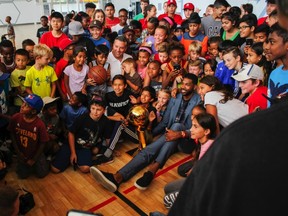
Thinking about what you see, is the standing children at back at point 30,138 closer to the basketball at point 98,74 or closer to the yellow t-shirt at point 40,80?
the yellow t-shirt at point 40,80

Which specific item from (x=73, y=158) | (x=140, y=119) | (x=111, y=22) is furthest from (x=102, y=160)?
(x=111, y=22)

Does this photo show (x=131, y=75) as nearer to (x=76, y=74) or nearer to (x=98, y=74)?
(x=98, y=74)

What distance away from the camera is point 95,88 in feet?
12.3

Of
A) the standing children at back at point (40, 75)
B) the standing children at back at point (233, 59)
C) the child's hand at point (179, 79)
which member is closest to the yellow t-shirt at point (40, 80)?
the standing children at back at point (40, 75)

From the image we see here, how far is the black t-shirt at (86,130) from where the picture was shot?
3.15 m

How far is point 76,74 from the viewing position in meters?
3.72

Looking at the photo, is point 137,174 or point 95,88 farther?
point 95,88

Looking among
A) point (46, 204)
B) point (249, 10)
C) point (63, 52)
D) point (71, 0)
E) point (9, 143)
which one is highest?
point (71, 0)

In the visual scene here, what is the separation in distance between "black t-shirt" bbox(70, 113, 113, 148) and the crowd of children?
0.04 ft

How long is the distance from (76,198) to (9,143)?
131 cm

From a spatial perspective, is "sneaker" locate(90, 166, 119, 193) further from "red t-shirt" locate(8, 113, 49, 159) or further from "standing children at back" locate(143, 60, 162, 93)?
"standing children at back" locate(143, 60, 162, 93)

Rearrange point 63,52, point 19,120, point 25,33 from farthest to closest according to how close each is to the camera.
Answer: point 25,33 → point 63,52 → point 19,120

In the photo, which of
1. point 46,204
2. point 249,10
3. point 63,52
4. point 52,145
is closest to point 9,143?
point 52,145

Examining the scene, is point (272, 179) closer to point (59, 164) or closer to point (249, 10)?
point (59, 164)
